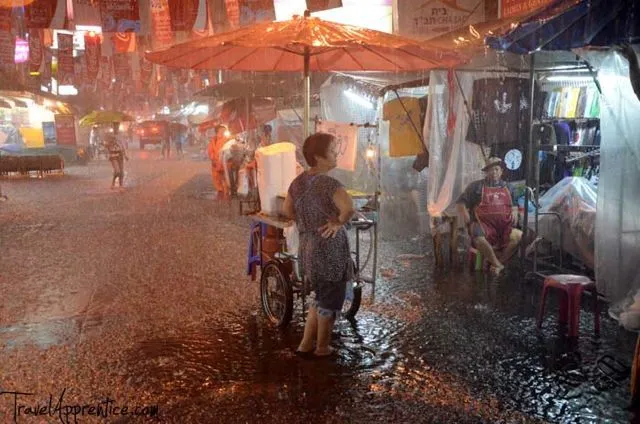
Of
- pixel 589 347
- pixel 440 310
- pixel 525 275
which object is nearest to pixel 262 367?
pixel 440 310

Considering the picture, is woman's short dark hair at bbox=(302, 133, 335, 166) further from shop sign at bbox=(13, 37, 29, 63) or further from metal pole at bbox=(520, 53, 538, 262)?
shop sign at bbox=(13, 37, 29, 63)

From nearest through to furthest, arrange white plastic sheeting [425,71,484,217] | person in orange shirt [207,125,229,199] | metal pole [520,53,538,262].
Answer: metal pole [520,53,538,262], white plastic sheeting [425,71,484,217], person in orange shirt [207,125,229,199]

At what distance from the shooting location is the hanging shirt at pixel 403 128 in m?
8.82

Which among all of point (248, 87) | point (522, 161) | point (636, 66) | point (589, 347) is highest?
point (248, 87)

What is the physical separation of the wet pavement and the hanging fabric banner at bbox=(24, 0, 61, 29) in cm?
622

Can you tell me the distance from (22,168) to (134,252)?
59.6ft

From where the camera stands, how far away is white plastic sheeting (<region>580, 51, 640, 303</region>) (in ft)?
18.8

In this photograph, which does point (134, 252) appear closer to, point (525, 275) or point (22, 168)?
point (525, 275)

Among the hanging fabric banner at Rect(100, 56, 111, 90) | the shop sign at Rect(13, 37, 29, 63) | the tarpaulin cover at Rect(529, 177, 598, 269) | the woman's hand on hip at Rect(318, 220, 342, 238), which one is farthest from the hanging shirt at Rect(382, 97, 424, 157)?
the hanging fabric banner at Rect(100, 56, 111, 90)

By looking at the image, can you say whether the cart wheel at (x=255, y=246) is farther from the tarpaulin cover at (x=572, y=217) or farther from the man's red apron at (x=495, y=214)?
the tarpaulin cover at (x=572, y=217)

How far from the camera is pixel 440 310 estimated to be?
6.34 m

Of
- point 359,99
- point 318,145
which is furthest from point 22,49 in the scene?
point 318,145

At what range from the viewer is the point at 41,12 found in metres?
12.7

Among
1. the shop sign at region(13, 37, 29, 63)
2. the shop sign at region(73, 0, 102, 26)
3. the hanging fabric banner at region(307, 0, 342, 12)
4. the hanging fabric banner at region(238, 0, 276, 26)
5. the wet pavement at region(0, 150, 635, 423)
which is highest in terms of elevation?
the shop sign at region(13, 37, 29, 63)
